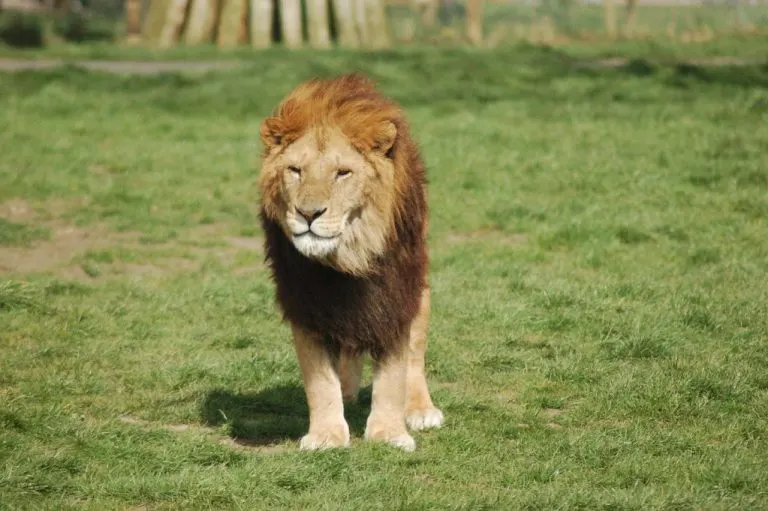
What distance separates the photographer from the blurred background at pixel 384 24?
21.6 m

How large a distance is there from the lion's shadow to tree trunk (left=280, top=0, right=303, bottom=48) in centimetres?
1575

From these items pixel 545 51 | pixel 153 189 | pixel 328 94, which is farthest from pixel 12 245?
pixel 545 51

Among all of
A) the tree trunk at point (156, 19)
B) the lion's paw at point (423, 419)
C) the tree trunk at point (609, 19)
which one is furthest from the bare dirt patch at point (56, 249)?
the tree trunk at point (609, 19)

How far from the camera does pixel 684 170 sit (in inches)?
455

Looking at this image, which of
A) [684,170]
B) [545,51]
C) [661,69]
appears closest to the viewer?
[684,170]

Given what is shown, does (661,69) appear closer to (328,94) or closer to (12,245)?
(12,245)

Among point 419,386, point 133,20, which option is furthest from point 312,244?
point 133,20

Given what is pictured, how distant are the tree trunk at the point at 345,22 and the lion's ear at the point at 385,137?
17105mm

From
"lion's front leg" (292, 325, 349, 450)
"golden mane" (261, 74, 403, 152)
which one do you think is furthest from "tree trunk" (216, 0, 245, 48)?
"lion's front leg" (292, 325, 349, 450)

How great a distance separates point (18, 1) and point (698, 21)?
33707 mm

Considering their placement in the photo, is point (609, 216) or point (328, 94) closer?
point (328, 94)

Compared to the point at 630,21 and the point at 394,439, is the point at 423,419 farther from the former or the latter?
the point at 630,21

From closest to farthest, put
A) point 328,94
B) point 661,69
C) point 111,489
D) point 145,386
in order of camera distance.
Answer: point 111,489 < point 328,94 < point 145,386 < point 661,69

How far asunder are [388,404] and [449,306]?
265 centimetres
